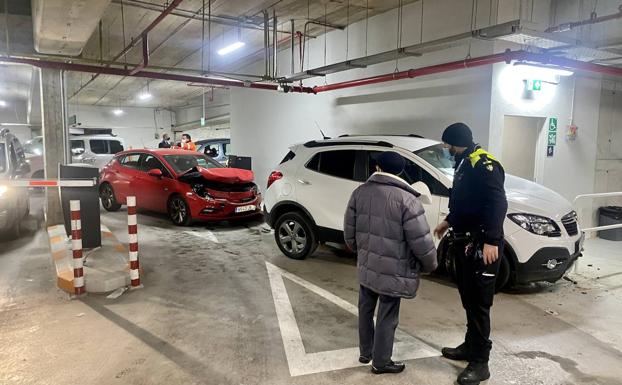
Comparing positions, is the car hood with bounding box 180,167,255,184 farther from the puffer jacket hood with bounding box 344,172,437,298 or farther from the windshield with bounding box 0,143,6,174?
the puffer jacket hood with bounding box 344,172,437,298

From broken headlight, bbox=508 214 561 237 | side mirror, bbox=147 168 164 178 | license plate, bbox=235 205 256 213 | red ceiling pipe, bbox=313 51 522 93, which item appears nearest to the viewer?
broken headlight, bbox=508 214 561 237

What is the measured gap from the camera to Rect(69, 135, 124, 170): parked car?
1370 centimetres

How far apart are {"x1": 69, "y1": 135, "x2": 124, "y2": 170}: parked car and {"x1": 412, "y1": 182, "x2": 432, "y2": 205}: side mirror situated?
1161 centimetres

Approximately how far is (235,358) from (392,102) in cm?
622

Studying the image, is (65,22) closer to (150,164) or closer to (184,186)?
(184,186)

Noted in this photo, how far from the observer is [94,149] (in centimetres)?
1410

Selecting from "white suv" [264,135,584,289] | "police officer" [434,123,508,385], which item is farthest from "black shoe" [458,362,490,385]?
"white suv" [264,135,584,289]

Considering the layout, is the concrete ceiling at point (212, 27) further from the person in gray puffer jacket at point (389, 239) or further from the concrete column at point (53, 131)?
the person in gray puffer jacket at point (389, 239)

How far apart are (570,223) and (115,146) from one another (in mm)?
13667

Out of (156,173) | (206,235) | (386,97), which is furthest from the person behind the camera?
(156,173)

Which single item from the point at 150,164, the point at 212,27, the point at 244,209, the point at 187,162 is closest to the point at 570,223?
the point at 244,209

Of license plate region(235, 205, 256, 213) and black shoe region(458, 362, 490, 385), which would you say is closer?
black shoe region(458, 362, 490, 385)

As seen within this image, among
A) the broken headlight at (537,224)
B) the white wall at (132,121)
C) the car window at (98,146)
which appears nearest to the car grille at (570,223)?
the broken headlight at (537,224)

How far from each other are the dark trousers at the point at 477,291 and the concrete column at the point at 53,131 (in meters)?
7.76
